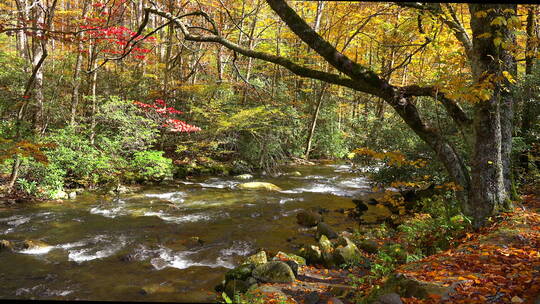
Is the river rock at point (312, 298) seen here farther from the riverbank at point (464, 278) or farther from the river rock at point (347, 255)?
the river rock at point (347, 255)

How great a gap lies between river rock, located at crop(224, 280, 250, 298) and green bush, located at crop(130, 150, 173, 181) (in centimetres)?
760

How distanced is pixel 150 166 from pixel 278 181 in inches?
214

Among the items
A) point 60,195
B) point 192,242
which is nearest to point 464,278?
point 192,242

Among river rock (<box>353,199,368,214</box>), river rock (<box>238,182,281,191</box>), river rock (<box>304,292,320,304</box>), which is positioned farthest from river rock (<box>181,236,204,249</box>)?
river rock (<box>238,182,281,191</box>)

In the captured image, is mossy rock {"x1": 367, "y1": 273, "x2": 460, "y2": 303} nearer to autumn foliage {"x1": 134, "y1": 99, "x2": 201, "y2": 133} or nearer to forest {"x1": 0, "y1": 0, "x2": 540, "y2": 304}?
forest {"x1": 0, "y1": 0, "x2": 540, "y2": 304}

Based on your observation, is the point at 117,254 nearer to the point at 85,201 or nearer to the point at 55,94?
the point at 85,201

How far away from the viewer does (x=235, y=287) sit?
16.1 feet

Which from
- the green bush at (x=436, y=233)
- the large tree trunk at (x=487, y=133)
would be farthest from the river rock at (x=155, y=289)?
the large tree trunk at (x=487, y=133)

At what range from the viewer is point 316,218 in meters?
8.94

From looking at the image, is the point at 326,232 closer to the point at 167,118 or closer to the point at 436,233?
the point at 436,233

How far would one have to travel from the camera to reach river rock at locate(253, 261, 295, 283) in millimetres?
5197

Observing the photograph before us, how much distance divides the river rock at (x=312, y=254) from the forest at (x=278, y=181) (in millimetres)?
31

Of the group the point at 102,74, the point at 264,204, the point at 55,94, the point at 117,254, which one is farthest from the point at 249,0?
the point at 117,254

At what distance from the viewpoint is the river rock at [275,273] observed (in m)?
5.20
